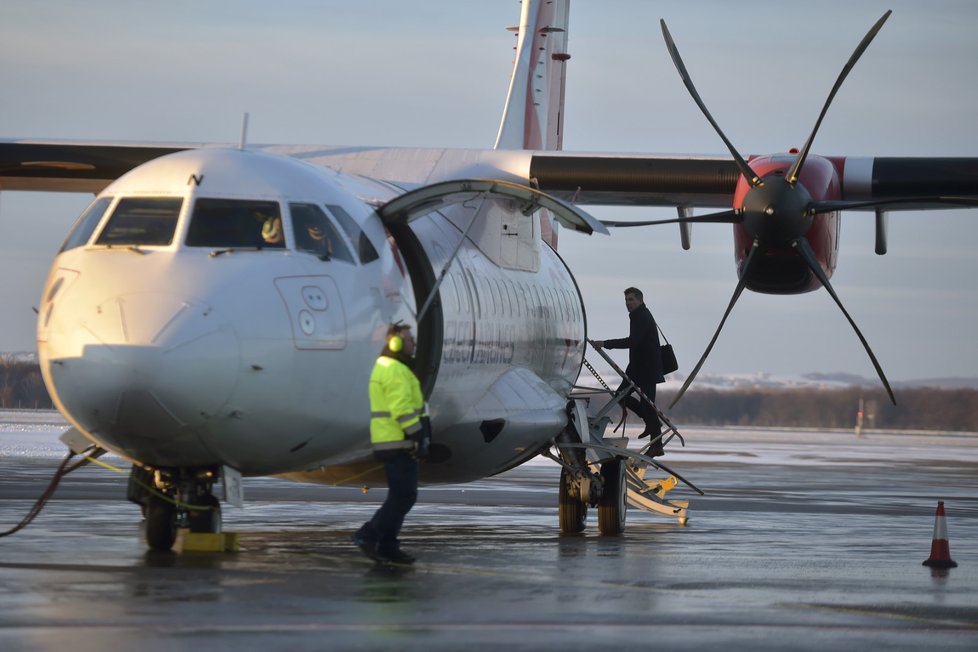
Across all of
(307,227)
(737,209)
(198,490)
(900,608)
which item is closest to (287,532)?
(198,490)

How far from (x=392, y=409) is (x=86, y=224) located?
2.61 m

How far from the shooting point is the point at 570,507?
1571cm

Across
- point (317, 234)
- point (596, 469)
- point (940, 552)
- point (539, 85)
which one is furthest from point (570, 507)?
point (539, 85)

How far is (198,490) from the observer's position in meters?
11.3

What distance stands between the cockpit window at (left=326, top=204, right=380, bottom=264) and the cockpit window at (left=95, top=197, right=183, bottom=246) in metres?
1.19

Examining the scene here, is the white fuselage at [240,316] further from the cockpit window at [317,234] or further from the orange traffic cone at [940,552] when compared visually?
the orange traffic cone at [940,552]

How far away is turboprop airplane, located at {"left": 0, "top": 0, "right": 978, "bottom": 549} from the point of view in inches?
402

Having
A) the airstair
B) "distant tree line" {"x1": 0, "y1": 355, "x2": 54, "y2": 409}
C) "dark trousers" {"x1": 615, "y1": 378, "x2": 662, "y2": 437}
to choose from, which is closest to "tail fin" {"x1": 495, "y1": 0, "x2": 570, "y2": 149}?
"dark trousers" {"x1": 615, "y1": 378, "x2": 662, "y2": 437}

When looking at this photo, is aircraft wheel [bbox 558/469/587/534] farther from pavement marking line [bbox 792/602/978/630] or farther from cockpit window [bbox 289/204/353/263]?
pavement marking line [bbox 792/602/978/630]

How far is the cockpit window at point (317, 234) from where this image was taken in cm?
1127

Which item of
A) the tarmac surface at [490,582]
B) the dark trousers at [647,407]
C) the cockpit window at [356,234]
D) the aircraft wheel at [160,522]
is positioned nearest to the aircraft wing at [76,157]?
the tarmac surface at [490,582]

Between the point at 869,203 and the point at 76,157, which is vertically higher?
the point at 76,157

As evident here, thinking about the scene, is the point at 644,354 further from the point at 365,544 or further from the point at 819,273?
the point at 365,544

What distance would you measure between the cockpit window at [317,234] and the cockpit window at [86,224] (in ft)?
4.44
